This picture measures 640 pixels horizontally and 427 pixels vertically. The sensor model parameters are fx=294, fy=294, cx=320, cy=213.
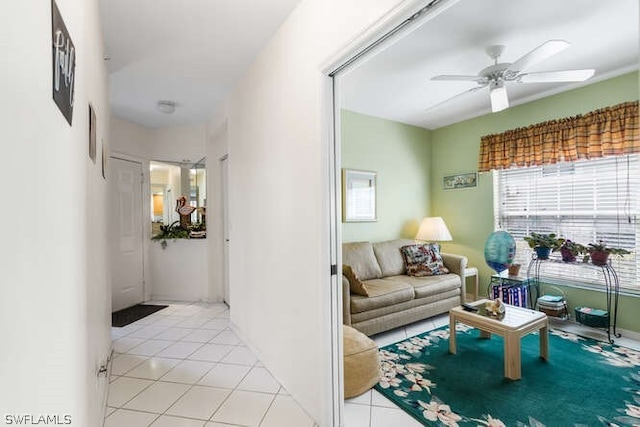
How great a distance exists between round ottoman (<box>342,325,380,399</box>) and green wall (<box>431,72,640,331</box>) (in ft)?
8.70

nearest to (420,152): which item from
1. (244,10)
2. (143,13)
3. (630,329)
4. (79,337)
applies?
(630,329)

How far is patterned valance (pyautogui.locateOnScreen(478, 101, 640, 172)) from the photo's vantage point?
107 inches

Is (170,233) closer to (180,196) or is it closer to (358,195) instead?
(180,196)

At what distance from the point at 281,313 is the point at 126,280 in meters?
3.05

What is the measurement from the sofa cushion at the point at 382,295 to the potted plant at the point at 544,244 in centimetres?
145

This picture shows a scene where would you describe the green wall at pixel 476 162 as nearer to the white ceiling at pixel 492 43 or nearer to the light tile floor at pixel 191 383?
the white ceiling at pixel 492 43

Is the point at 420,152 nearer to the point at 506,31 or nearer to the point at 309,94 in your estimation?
the point at 506,31

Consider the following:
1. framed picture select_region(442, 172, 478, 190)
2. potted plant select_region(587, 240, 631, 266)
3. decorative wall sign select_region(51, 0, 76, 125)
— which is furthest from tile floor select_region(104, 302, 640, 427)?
framed picture select_region(442, 172, 478, 190)

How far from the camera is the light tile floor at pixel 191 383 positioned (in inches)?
70.7

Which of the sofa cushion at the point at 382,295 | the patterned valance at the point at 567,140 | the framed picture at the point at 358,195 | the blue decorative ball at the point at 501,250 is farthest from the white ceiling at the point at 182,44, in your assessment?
the blue decorative ball at the point at 501,250

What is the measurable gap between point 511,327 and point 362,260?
167 centimetres

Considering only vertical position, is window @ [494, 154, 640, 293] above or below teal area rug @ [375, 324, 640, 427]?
above

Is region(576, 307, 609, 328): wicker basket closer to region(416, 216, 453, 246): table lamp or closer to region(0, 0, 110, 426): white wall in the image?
region(416, 216, 453, 246): table lamp

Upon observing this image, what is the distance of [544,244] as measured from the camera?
319cm
